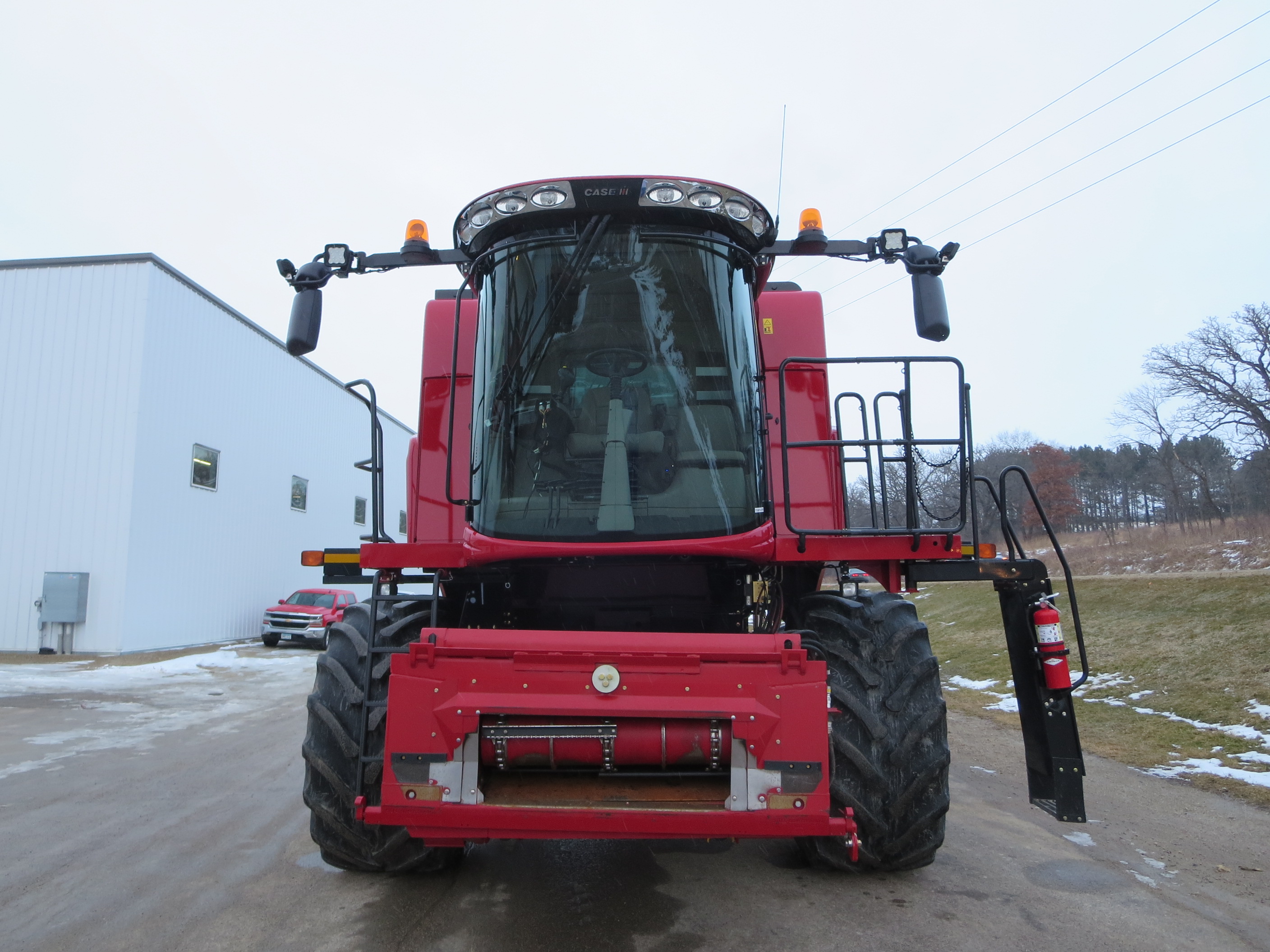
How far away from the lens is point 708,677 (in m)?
3.04

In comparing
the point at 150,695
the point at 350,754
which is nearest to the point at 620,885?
the point at 350,754

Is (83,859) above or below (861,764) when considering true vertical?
below

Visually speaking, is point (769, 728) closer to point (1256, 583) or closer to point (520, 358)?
point (520, 358)

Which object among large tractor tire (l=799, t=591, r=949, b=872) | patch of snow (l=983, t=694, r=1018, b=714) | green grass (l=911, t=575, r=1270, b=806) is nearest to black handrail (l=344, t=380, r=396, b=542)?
large tractor tire (l=799, t=591, r=949, b=872)

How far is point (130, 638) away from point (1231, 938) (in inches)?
721

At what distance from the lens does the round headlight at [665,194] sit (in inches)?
147

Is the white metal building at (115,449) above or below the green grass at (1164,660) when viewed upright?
above

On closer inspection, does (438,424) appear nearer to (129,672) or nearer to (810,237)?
(810,237)

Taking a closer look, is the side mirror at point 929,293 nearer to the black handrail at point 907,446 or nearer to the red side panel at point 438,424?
the black handrail at point 907,446

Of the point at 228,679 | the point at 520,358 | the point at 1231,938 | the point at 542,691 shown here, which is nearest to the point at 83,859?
the point at 542,691

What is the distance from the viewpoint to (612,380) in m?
3.83

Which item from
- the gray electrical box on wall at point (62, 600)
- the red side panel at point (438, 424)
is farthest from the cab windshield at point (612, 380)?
the gray electrical box on wall at point (62, 600)

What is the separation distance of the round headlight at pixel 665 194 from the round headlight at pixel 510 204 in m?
0.58

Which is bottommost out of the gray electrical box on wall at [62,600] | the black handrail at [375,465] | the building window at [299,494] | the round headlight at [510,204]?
the gray electrical box on wall at [62,600]
